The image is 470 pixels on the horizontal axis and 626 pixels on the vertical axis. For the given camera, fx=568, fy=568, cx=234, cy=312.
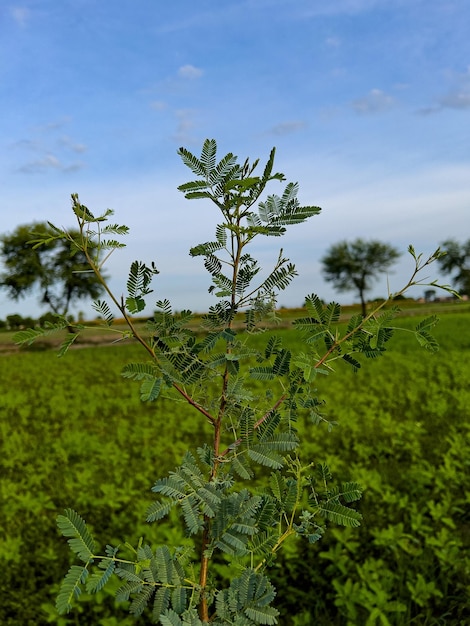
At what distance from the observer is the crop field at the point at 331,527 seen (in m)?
3.52

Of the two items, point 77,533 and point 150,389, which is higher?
point 150,389

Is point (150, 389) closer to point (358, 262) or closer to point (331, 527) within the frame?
point (331, 527)

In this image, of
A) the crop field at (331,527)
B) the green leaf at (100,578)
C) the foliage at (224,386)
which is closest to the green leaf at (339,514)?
the foliage at (224,386)

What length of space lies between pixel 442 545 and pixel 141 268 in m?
3.28

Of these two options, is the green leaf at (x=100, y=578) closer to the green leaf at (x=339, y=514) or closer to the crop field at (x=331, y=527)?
the green leaf at (x=339, y=514)

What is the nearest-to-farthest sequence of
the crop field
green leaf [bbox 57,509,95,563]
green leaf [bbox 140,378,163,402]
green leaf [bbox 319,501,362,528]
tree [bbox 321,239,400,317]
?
1. green leaf [bbox 140,378,163,402]
2. green leaf [bbox 57,509,95,563]
3. green leaf [bbox 319,501,362,528]
4. the crop field
5. tree [bbox 321,239,400,317]

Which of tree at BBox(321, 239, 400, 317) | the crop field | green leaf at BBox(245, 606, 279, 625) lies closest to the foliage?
green leaf at BBox(245, 606, 279, 625)

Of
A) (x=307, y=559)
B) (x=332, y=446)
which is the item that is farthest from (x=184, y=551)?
(x=332, y=446)

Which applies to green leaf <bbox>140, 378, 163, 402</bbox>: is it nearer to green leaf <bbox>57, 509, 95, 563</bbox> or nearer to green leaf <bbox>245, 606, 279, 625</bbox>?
green leaf <bbox>57, 509, 95, 563</bbox>

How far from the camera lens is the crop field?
3.52 meters

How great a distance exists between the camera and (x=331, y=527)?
155 inches

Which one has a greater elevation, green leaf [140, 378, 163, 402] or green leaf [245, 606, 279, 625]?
green leaf [140, 378, 163, 402]

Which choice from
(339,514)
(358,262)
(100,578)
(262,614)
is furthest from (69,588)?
(358,262)

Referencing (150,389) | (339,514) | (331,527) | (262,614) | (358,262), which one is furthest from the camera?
(358,262)
